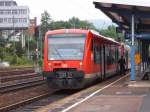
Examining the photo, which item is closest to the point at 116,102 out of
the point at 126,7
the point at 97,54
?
the point at 126,7

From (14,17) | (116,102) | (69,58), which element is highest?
(14,17)

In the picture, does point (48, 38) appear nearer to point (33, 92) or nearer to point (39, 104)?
point (33, 92)

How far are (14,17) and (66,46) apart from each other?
100883 millimetres

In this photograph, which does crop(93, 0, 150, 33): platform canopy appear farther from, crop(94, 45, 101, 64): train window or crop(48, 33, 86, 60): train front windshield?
crop(48, 33, 86, 60): train front windshield

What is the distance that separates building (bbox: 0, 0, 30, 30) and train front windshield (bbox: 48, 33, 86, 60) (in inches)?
3661

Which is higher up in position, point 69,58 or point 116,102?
point 69,58

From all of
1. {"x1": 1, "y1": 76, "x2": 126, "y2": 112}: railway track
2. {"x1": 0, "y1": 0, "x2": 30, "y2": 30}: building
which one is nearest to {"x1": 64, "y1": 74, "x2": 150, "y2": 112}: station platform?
{"x1": 1, "y1": 76, "x2": 126, "y2": 112}: railway track

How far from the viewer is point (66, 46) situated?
81.8ft

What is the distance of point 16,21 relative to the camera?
126 meters

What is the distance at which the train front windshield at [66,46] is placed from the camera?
24625mm

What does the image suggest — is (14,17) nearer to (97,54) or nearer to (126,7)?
(97,54)

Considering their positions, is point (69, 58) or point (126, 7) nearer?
point (69, 58)

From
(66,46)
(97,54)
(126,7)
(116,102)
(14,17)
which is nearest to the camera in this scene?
(116,102)

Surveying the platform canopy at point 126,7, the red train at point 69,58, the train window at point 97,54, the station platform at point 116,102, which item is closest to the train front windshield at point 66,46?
the red train at point 69,58
